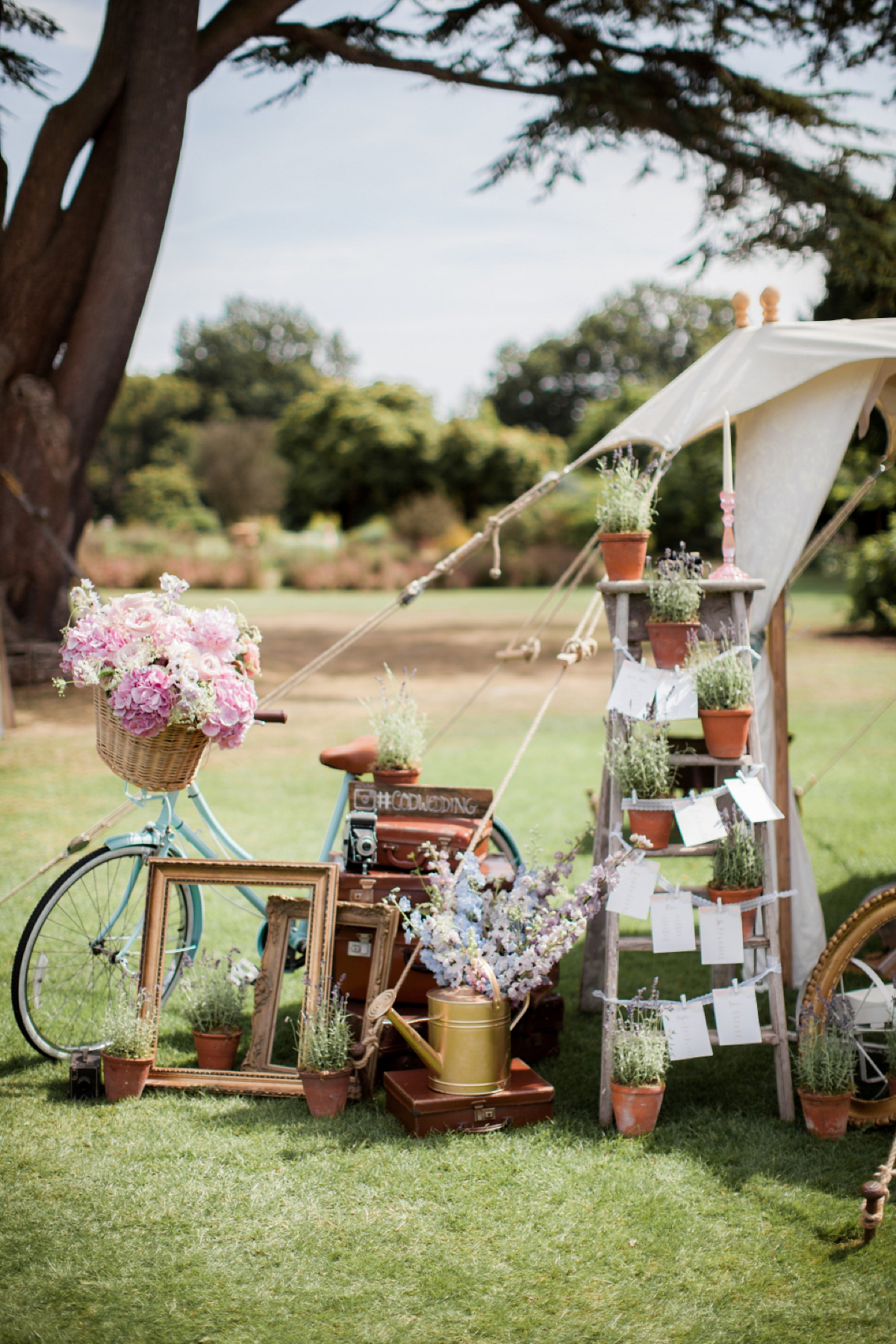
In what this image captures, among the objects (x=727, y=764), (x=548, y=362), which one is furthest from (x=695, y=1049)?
(x=548, y=362)

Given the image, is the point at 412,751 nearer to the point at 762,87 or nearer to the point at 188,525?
the point at 762,87

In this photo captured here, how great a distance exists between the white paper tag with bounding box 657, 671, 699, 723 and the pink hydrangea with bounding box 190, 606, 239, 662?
1.39m

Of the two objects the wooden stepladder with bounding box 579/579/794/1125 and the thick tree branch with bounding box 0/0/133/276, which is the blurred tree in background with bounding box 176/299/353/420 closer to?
the thick tree branch with bounding box 0/0/133/276

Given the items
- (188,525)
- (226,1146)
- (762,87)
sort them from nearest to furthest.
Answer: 1. (226,1146)
2. (762,87)
3. (188,525)

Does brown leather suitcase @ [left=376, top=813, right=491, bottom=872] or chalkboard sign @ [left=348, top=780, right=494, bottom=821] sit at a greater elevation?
chalkboard sign @ [left=348, top=780, right=494, bottom=821]

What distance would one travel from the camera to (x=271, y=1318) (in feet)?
8.30

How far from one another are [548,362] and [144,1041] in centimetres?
5990

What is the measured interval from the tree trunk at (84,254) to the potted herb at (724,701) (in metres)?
9.53

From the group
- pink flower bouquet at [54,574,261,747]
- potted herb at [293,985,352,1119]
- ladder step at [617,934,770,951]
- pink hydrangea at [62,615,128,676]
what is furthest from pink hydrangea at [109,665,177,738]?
ladder step at [617,934,770,951]

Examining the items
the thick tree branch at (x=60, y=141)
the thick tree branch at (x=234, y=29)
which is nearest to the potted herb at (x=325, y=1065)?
the thick tree branch at (x=60, y=141)

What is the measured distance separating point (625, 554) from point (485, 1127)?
1.88 meters

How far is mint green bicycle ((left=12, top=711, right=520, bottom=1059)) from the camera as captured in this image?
3.80 metres

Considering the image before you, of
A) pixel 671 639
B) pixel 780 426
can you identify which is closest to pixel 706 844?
pixel 671 639

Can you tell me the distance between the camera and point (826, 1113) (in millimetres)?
3393
